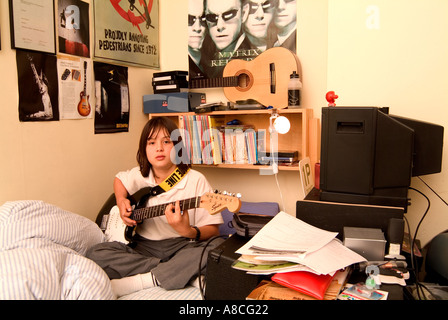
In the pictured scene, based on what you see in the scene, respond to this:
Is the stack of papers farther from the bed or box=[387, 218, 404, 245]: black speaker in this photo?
the bed

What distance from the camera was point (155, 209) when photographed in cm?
174

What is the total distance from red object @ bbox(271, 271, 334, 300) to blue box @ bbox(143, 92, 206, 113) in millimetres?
1783

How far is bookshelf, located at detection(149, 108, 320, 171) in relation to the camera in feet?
7.08

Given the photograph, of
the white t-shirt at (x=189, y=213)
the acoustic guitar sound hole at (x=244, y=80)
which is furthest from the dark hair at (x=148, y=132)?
the acoustic guitar sound hole at (x=244, y=80)

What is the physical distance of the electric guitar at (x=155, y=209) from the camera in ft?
4.92

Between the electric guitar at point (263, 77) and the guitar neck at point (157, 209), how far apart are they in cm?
93

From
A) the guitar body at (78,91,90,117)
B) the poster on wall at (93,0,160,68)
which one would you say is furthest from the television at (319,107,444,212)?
the poster on wall at (93,0,160,68)

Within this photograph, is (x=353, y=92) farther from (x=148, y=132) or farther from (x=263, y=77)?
(x=148, y=132)

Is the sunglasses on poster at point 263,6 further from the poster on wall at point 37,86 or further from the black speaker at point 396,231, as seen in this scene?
the black speaker at point 396,231

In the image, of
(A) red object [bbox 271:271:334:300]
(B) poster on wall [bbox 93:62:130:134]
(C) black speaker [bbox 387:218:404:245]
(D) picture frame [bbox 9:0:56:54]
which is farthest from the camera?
(B) poster on wall [bbox 93:62:130:134]
